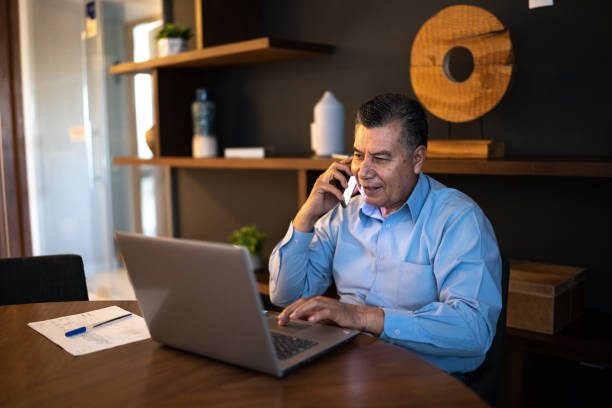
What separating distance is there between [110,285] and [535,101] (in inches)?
119

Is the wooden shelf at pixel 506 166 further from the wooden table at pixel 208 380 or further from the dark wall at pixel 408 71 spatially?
the wooden table at pixel 208 380

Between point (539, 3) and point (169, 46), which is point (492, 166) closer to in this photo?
point (539, 3)

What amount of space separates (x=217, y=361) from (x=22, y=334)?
1.66 ft

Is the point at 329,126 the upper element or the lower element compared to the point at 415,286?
upper

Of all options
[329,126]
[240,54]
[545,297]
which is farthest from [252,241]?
[545,297]

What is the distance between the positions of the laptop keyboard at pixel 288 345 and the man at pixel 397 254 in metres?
0.07

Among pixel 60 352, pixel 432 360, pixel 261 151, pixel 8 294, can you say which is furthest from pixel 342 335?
pixel 261 151

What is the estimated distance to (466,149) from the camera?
194cm

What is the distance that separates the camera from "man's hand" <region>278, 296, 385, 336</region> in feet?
3.97

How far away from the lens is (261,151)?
102 inches

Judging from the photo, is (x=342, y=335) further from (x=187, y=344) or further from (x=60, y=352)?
(x=60, y=352)

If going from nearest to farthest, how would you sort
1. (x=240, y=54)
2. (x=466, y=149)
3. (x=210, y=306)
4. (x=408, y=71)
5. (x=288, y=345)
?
(x=210, y=306) < (x=288, y=345) < (x=466, y=149) < (x=408, y=71) < (x=240, y=54)

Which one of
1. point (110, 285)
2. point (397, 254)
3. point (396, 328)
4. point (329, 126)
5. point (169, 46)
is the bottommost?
point (110, 285)

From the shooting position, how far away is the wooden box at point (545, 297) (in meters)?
1.76
